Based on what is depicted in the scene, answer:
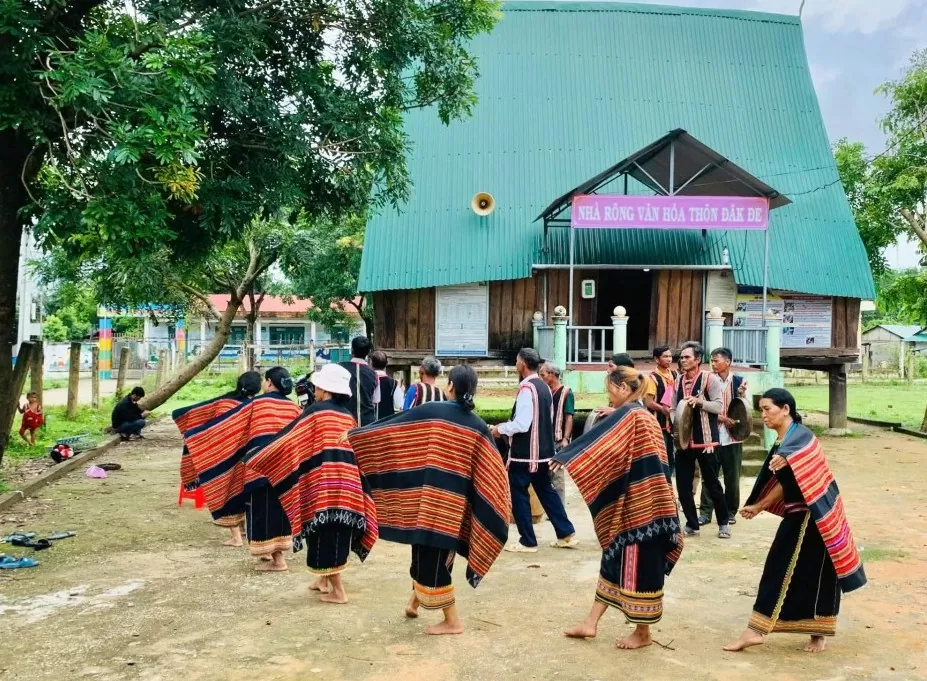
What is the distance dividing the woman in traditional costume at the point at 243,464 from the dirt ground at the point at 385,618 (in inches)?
12.6

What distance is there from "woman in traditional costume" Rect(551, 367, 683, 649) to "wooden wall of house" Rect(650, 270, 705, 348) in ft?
39.9

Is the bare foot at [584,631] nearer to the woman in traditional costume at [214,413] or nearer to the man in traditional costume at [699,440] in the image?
the man in traditional costume at [699,440]

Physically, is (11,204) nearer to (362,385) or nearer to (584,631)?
(362,385)

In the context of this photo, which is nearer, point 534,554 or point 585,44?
point 534,554

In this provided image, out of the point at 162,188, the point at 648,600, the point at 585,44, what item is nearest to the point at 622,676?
the point at 648,600

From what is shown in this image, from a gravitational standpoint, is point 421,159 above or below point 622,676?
above

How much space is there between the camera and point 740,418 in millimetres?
8453

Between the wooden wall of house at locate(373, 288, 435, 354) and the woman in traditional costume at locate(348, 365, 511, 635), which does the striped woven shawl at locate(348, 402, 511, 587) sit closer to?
the woman in traditional costume at locate(348, 365, 511, 635)

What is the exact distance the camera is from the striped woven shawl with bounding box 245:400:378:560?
20.0 ft

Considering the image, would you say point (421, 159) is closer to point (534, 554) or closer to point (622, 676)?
point (534, 554)

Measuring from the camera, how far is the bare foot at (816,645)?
210 inches

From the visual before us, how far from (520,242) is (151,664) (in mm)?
13048

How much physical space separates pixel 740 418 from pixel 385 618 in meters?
4.13

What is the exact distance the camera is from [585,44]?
20.2 m
